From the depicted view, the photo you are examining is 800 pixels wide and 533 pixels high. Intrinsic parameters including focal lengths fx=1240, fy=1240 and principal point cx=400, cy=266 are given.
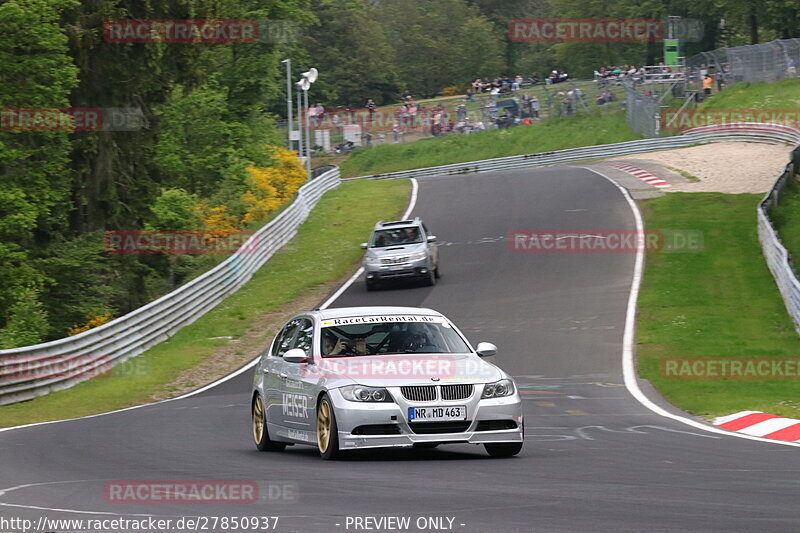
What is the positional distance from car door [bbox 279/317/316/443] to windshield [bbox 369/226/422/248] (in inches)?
810

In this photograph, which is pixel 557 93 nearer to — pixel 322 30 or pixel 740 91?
pixel 740 91

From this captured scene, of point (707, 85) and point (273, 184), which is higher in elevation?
point (707, 85)

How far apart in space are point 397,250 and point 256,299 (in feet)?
13.5

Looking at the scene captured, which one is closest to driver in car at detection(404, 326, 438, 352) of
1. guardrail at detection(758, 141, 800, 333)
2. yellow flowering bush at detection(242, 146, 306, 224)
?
guardrail at detection(758, 141, 800, 333)

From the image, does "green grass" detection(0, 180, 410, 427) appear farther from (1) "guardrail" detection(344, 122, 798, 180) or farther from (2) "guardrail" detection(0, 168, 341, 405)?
(1) "guardrail" detection(344, 122, 798, 180)

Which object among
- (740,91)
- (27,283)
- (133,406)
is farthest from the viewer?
(740,91)

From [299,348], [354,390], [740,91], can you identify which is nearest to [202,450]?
[299,348]

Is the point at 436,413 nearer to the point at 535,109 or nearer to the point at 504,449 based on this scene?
the point at 504,449

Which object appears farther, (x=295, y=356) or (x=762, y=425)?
(x=762, y=425)

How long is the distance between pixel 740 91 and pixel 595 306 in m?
42.4

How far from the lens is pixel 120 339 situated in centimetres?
2633

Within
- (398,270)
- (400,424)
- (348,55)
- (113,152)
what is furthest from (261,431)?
(348,55)

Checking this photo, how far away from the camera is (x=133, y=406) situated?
21.8 meters

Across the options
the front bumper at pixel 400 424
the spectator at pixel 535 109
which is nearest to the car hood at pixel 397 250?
the front bumper at pixel 400 424
